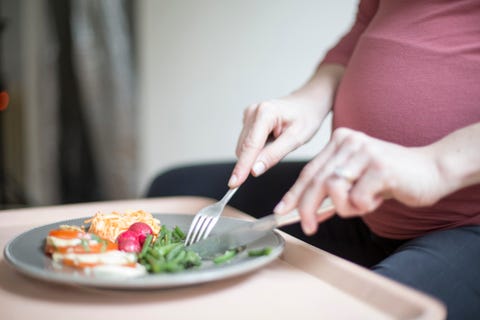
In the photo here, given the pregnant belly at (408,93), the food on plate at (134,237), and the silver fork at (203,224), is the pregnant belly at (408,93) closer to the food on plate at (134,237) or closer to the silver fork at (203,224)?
the silver fork at (203,224)

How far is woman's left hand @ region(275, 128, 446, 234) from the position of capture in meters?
0.58

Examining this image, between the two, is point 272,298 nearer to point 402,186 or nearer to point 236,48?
point 402,186

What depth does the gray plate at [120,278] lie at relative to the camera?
53 cm

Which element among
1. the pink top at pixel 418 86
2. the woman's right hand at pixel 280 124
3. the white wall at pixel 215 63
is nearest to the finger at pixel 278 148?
the woman's right hand at pixel 280 124

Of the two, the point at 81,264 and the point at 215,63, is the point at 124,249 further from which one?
the point at 215,63

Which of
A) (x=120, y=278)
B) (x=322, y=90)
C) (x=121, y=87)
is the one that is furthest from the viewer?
(x=121, y=87)

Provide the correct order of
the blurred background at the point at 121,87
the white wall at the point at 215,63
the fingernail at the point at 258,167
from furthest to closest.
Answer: the blurred background at the point at 121,87, the white wall at the point at 215,63, the fingernail at the point at 258,167

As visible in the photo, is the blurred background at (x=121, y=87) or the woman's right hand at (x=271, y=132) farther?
the blurred background at (x=121, y=87)

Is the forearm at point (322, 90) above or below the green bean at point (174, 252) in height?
above

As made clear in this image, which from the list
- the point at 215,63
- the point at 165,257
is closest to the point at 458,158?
the point at 165,257

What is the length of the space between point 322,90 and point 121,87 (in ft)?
8.20

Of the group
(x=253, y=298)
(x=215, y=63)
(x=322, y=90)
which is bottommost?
(x=215, y=63)

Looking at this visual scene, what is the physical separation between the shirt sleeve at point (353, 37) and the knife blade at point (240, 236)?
1.66 ft

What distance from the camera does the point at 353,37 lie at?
1.12 meters
